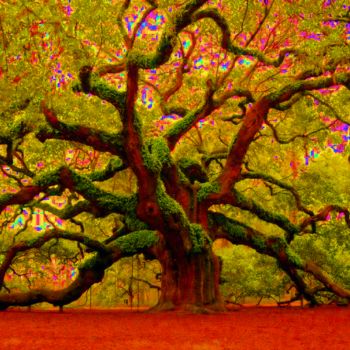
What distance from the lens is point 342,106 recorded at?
16.9m

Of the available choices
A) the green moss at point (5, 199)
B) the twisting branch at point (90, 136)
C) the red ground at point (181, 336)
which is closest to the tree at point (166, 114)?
the twisting branch at point (90, 136)

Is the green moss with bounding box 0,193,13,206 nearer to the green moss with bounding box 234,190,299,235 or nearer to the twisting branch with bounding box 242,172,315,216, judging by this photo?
the green moss with bounding box 234,190,299,235

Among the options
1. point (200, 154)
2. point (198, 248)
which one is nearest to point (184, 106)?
point (200, 154)

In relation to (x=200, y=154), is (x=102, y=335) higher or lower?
lower

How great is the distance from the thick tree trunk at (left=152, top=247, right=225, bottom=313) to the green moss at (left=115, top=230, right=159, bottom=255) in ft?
2.18

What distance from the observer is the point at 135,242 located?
1620 centimetres

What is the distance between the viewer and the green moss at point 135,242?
16.1 m

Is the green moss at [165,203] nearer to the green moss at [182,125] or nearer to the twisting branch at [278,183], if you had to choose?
the green moss at [182,125]

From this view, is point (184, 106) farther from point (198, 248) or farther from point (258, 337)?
point (258, 337)

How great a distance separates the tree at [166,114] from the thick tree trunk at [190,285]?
39mm

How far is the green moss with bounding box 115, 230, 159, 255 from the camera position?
16125mm

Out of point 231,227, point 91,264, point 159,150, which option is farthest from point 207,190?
point 91,264

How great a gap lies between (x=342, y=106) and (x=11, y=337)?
12.3 meters

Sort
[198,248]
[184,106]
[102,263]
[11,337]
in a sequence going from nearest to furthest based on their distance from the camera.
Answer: [11,337] < [198,248] < [102,263] < [184,106]
